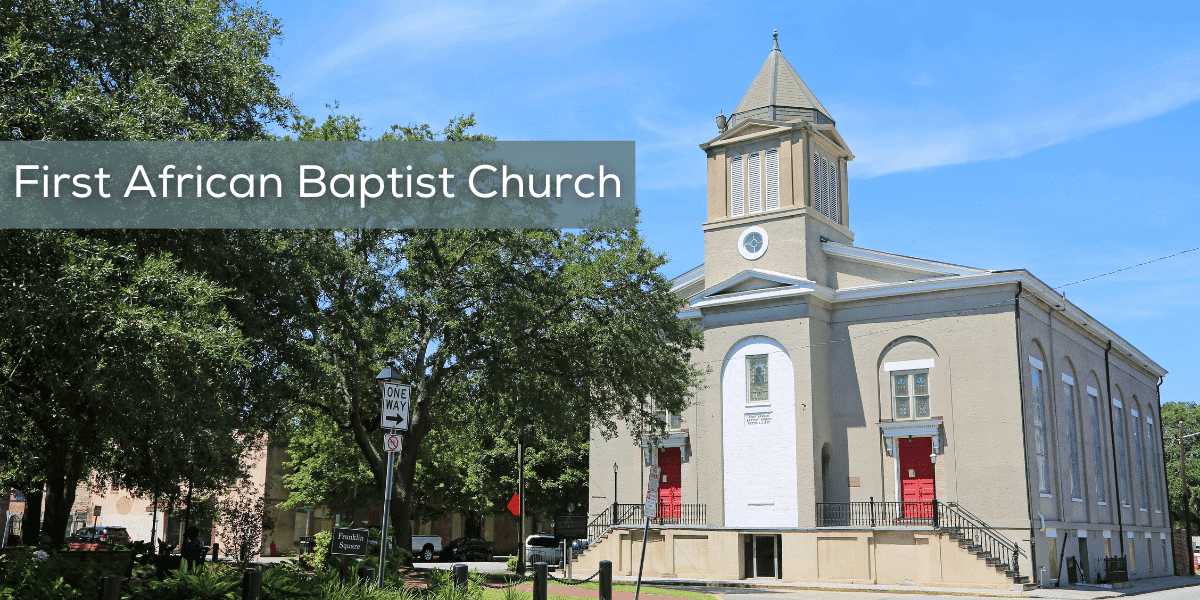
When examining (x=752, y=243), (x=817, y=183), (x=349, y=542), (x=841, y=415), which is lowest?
(x=349, y=542)

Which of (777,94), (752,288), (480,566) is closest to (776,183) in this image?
(777,94)

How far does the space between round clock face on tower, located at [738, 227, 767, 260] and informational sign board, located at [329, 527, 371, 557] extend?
1030 inches

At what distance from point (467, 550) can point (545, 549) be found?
6.99 metres

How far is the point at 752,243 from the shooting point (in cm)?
3900

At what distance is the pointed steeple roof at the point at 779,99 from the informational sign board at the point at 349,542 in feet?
94.0

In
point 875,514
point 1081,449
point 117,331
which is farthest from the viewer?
point 1081,449

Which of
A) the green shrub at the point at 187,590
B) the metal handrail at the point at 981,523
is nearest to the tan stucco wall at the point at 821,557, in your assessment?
the metal handrail at the point at 981,523

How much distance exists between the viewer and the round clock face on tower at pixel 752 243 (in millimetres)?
38625

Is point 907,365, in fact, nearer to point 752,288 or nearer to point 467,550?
point 752,288

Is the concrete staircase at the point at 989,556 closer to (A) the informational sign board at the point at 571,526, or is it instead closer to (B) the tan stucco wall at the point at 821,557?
(B) the tan stucco wall at the point at 821,557

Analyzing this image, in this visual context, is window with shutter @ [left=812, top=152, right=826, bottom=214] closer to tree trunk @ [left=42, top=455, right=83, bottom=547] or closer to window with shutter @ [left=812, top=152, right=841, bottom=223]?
window with shutter @ [left=812, top=152, right=841, bottom=223]

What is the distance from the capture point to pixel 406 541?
2700cm

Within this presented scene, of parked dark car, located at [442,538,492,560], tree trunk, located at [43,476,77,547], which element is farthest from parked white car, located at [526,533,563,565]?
tree trunk, located at [43,476,77,547]

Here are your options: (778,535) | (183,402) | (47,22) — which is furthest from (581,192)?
(778,535)
